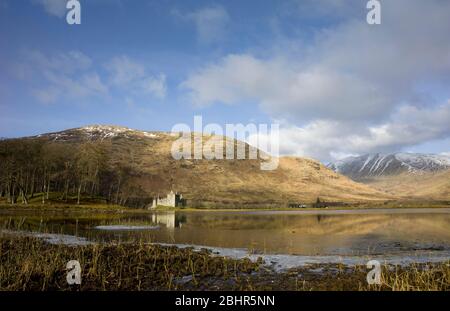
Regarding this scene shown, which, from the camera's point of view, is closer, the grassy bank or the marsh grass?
the grassy bank

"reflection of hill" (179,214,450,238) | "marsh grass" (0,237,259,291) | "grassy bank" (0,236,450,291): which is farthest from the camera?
"reflection of hill" (179,214,450,238)

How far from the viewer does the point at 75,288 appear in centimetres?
2084

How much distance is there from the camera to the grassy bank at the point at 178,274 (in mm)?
21031

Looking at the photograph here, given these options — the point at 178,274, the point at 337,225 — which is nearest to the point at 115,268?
the point at 178,274

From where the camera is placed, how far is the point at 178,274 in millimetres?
25375

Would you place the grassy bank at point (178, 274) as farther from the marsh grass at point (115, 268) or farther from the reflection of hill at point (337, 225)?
the reflection of hill at point (337, 225)

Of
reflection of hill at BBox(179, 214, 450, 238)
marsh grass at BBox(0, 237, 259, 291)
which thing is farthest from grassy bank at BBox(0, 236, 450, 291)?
reflection of hill at BBox(179, 214, 450, 238)

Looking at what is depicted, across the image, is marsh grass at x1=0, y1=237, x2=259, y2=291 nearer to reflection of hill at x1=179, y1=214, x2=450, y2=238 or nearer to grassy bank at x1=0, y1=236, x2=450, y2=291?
grassy bank at x1=0, y1=236, x2=450, y2=291

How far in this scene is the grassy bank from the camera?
21031mm

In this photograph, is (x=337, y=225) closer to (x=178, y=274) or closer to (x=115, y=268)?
(x=178, y=274)

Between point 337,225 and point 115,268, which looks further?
point 337,225
